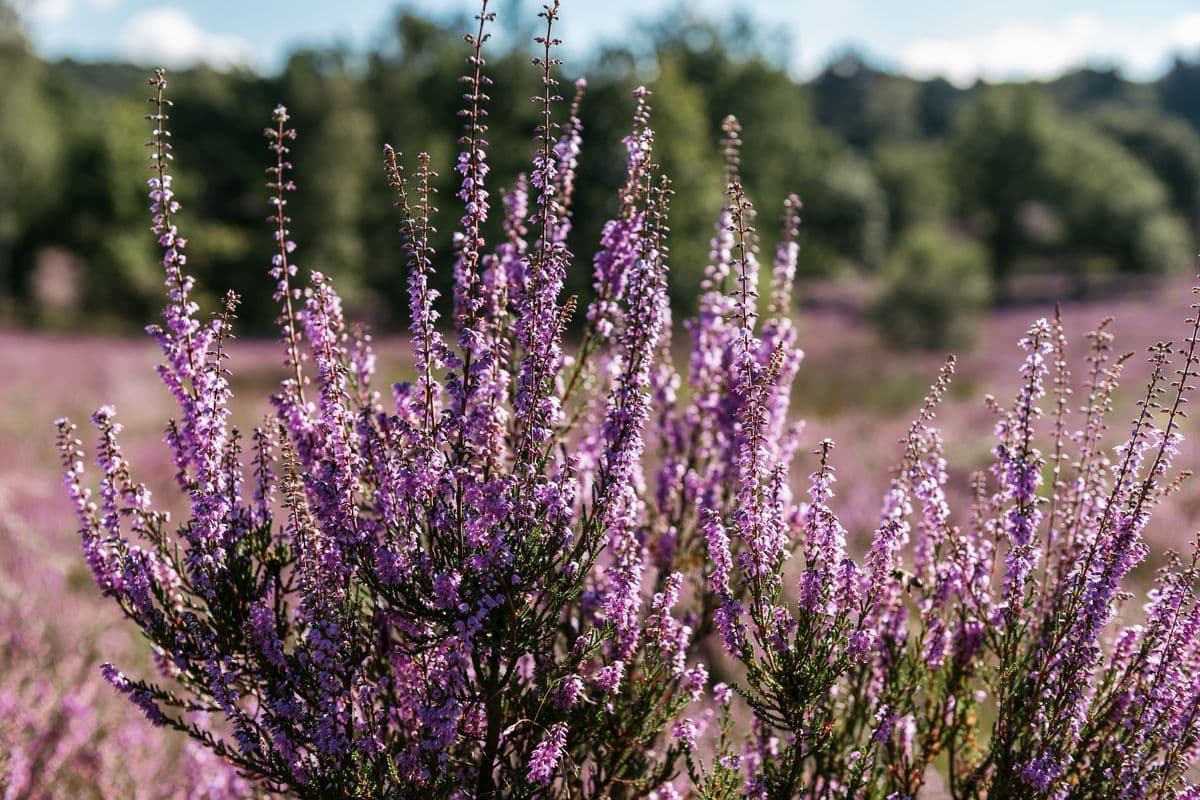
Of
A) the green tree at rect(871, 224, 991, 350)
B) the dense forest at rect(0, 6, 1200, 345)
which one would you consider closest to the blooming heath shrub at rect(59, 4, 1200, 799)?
the dense forest at rect(0, 6, 1200, 345)

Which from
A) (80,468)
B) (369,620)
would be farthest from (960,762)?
(80,468)

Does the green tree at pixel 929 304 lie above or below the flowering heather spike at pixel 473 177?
above

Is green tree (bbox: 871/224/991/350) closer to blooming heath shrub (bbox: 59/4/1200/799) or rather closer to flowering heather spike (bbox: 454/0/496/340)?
blooming heath shrub (bbox: 59/4/1200/799)

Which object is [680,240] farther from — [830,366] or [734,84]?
[734,84]

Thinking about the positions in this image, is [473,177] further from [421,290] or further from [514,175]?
[514,175]

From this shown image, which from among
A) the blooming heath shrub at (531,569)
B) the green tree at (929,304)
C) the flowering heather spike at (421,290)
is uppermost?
the green tree at (929,304)

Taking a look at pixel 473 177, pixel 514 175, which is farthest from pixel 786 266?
pixel 514 175

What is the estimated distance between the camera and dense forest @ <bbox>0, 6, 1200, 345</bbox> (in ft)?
104

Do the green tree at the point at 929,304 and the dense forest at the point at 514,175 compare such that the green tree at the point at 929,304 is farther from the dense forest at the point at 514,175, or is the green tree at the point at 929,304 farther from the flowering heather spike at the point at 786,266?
the flowering heather spike at the point at 786,266

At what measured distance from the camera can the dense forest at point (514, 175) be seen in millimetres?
31609

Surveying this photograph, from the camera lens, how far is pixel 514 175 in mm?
28578

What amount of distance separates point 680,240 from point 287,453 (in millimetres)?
25437

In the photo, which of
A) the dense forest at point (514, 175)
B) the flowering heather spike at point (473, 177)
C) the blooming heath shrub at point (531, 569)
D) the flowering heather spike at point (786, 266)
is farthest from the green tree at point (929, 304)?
the flowering heather spike at point (473, 177)

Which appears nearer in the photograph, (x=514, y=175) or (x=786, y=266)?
(x=786, y=266)
